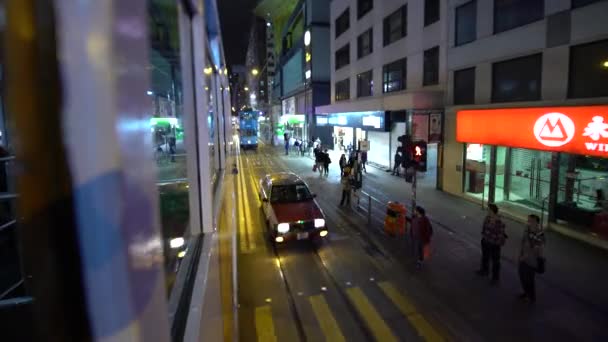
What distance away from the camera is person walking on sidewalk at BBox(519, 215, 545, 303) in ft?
23.1

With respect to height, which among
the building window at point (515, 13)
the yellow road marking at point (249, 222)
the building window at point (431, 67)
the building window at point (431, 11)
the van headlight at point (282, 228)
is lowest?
the yellow road marking at point (249, 222)

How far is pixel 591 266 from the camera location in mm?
9070

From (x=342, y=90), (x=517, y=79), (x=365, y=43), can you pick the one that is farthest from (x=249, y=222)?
(x=342, y=90)

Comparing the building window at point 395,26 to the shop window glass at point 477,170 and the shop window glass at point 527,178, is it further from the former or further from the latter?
the shop window glass at point 527,178

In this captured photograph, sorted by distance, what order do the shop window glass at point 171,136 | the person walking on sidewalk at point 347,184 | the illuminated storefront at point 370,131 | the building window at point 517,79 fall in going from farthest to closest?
1. the illuminated storefront at point 370,131
2. the person walking on sidewalk at point 347,184
3. the building window at point 517,79
4. the shop window glass at point 171,136

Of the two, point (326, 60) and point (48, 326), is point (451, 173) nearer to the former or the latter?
point (48, 326)

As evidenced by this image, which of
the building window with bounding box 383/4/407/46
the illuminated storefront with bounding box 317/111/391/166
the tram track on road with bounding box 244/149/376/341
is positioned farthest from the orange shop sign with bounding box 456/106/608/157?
the building window with bounding box 383/4/407/46

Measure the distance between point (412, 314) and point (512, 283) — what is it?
2.79 metres

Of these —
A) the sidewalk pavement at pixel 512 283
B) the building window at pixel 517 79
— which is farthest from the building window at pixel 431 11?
the sidewalk pavement at pixel 512 283

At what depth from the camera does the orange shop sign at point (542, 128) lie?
10.0m

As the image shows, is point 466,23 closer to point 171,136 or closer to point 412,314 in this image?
point 412,314

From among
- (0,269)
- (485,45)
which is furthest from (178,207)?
(485,45)

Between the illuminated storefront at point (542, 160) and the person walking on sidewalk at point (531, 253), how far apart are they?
453 centimetres

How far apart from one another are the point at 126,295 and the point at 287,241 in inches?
399
